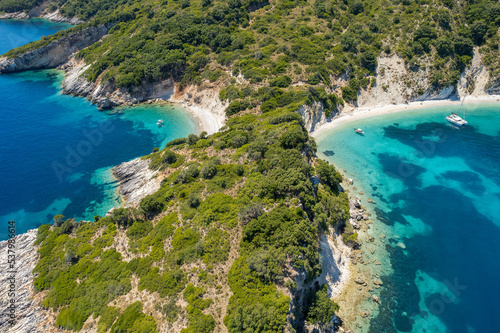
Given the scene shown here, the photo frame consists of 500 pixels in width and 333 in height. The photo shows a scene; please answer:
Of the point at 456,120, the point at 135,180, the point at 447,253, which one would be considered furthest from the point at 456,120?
the point at 135,180

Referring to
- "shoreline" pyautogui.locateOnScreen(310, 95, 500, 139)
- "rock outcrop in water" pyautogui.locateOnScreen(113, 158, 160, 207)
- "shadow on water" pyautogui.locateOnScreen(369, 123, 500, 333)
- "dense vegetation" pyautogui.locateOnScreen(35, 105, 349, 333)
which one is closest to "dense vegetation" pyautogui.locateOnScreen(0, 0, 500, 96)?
"shoreline" pyautogui.locateOnScreen(310, 95, 500, 139)

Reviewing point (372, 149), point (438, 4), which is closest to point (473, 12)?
point (438, 4)

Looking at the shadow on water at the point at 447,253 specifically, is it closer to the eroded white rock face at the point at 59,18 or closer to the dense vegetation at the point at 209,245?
the dense vegetation at the point at 209,245

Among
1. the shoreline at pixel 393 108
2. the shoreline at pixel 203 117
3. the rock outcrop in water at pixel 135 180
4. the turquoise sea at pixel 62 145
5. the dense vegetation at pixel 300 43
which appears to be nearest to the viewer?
the rock outcrop in water at pixel 135 180

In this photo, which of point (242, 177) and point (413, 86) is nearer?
point (242, 177)

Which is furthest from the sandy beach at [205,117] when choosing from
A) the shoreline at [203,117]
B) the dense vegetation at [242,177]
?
the dense vegetation at [242,177]

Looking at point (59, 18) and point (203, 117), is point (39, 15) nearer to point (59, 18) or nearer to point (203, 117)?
point (59, 18)

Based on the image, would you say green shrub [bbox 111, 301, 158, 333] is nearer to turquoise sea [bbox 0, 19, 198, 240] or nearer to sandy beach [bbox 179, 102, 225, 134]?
turquoise sea [bbox 0, 19, 198, 240]
